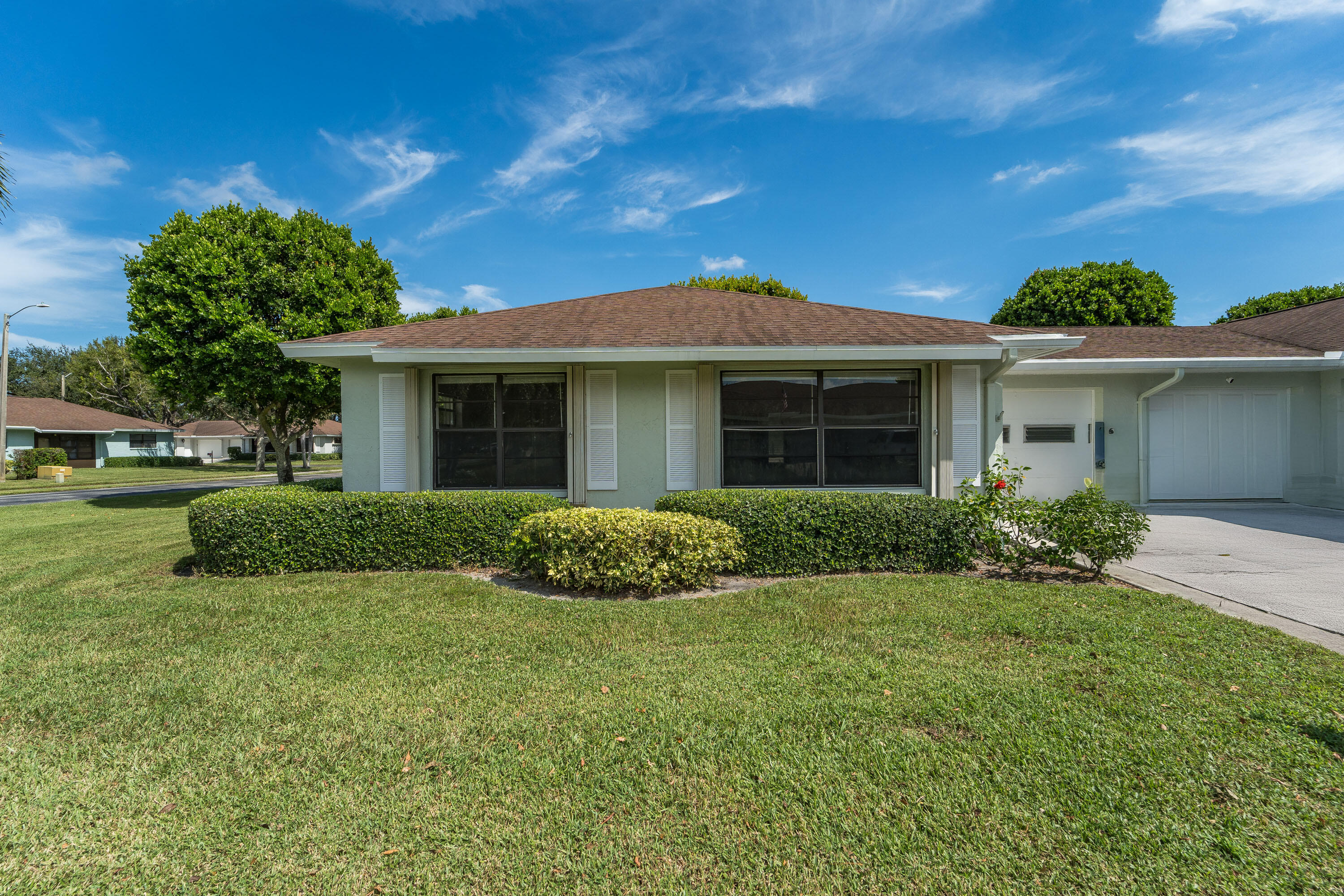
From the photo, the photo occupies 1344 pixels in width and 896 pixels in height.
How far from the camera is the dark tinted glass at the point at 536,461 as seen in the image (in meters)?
8.36

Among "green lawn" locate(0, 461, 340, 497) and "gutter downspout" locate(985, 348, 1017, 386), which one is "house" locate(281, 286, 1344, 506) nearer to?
"gutter downspout" locate(985, 348, 1017, 386)

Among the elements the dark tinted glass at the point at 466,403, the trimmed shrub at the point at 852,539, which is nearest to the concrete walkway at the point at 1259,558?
the trimmed shrub at the point at 852,539

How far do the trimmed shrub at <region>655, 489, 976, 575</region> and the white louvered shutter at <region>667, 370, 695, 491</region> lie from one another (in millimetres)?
1984

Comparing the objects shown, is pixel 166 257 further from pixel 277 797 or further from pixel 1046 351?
pixel 1046 351

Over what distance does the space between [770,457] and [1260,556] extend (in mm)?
6070

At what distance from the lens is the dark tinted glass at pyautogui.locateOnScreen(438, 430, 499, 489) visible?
838 centimetres

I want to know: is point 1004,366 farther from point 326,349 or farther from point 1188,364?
point 326,349

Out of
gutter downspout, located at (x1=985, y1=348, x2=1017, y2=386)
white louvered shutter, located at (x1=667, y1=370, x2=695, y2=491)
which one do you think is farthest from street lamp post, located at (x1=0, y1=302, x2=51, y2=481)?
gutter downspout, located at (x1=985, y1=348, x2=1017, y2=386)

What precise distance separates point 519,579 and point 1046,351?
7808mm

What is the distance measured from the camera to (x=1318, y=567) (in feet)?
19.9

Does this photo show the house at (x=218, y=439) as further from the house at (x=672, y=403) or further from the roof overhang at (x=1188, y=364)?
the roof overhang at (x=1188, y=364)

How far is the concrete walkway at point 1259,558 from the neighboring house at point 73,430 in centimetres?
4713

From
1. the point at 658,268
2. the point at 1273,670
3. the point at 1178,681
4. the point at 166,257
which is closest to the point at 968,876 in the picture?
the point at 1178,681

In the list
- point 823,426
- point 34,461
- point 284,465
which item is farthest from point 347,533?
point 34,461
